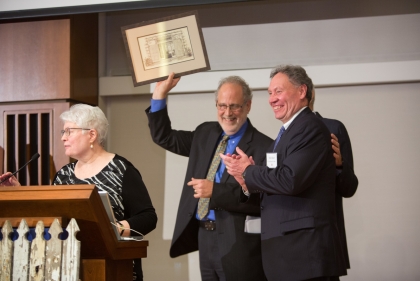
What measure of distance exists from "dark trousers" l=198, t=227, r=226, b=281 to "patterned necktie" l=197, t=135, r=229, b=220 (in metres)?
0.09

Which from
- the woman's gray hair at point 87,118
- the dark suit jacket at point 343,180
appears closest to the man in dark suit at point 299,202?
the dark suit jacket at point 343,180

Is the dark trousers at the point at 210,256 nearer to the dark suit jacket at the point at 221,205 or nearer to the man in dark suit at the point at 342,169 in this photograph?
the dark suit jacket at the point at 221,205

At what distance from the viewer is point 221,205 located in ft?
9.12

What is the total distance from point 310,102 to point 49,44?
8.32 feet

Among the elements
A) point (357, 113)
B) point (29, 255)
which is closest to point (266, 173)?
point (29, 255)

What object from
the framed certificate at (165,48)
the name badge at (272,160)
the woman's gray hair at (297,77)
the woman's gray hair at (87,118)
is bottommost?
the name badge at (272,160)

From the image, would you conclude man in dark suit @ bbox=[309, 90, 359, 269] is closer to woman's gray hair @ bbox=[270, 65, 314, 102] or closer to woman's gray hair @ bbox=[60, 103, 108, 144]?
woman's gray hair @ bbox=[270, 65, 314, 102]

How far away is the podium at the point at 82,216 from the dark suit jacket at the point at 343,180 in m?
1.06

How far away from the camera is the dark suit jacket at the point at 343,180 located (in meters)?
2.69

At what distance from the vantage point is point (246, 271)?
2799 millimetres

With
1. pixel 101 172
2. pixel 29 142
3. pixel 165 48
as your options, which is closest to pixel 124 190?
pixel 101 172

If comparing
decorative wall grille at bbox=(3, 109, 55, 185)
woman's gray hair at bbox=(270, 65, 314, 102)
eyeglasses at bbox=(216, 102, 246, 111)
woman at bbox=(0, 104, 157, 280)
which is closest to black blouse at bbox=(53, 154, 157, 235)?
woman at bbox=(0, 104, 157, 280)

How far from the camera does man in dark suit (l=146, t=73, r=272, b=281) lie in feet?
9.16

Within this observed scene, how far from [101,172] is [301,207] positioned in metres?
1.03
